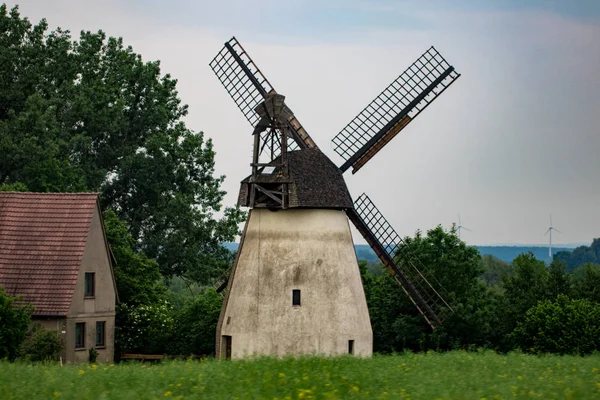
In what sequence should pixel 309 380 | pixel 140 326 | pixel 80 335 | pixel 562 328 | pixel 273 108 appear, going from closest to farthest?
pixel 309 380
pixel 273 108
pixel 80 335
pixel 140 326
pixel 562 328

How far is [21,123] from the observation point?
67.1 m

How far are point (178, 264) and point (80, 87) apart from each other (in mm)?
12464

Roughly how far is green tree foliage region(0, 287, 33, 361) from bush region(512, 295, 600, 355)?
85.9 feet

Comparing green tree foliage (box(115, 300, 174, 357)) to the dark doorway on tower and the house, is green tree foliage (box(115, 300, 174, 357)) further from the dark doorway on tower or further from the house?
the dark doorway on tower

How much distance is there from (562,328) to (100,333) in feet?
75.5

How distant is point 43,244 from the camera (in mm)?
49719

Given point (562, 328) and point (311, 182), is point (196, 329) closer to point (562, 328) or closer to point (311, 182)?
point (311, 182)

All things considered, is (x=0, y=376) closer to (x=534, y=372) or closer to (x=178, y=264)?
(x=534, y=372)

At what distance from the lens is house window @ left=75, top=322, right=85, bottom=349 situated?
163ft

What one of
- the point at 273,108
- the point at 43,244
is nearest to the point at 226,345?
the point at 273,108

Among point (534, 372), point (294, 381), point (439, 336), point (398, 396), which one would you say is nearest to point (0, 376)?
point (294, 381)

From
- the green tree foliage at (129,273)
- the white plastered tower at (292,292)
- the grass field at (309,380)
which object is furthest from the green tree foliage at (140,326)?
the grass field at (309,380)

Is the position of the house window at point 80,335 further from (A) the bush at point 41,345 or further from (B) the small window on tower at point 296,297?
(B) the small window on tower at point 296,297

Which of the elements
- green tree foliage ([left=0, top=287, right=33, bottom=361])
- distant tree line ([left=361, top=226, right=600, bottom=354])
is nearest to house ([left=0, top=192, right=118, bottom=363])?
green tree foliage ([left=0, top=287, right=33, bottom=361])
